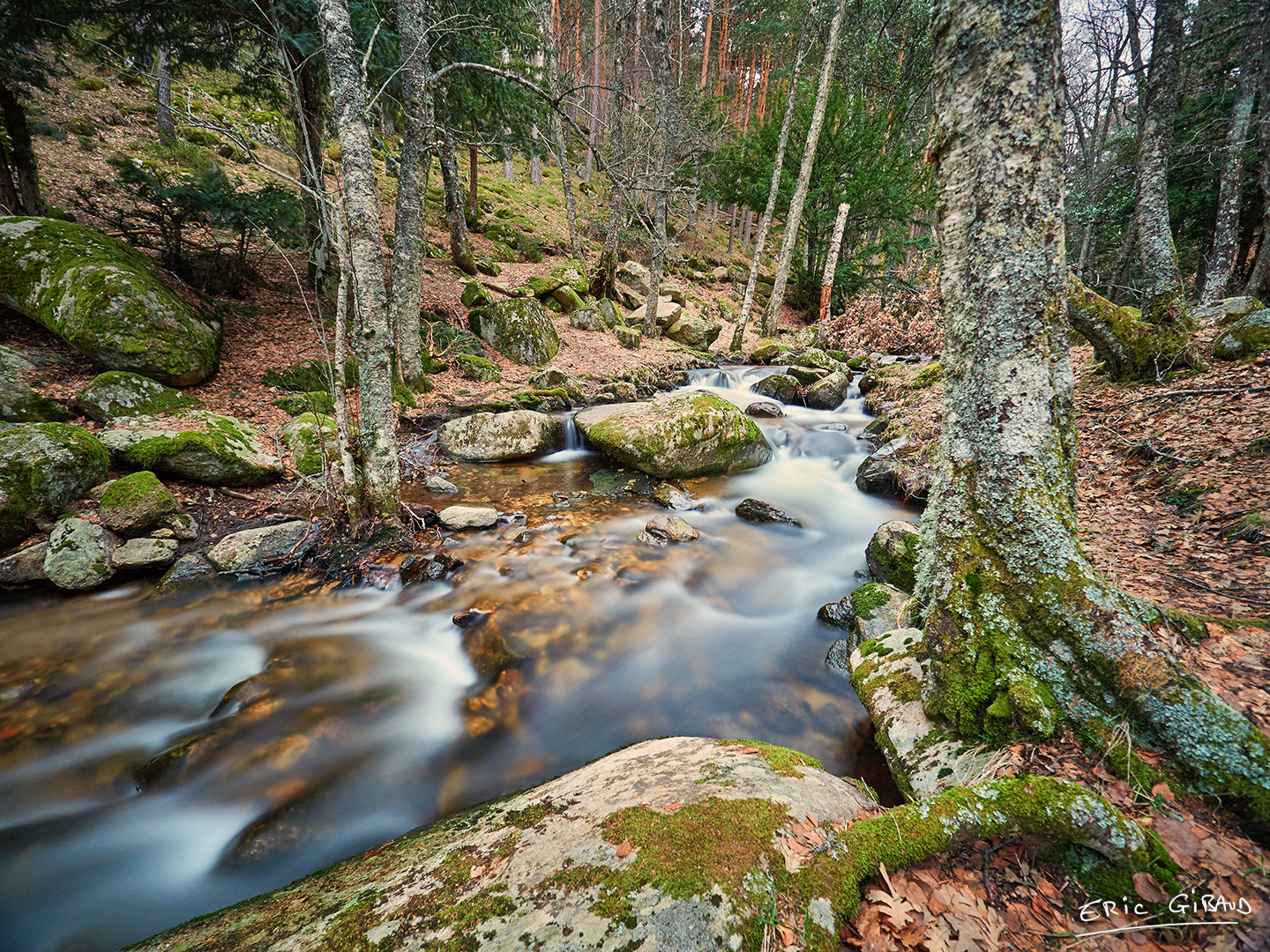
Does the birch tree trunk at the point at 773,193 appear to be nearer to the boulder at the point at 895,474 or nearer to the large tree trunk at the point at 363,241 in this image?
the boulder at the point at 895,474

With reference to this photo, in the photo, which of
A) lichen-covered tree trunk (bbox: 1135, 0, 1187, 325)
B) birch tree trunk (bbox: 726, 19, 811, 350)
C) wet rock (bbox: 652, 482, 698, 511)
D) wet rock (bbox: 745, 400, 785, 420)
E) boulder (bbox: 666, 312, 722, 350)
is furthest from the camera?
boulder (bbox: 666, 312, 722, 350)

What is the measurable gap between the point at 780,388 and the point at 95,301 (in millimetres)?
12337

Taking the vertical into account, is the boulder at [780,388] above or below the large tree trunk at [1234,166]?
below

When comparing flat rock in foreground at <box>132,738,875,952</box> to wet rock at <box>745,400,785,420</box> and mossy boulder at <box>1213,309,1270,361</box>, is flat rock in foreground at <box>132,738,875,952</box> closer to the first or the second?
mossy boulder at <box>1213,309,1270,361</box>

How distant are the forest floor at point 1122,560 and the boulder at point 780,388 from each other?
2160 mm

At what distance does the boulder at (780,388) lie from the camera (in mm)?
11764

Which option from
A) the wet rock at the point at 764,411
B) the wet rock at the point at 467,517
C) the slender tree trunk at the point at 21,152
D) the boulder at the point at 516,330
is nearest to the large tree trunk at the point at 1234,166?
the wet rock at the point at 764,411

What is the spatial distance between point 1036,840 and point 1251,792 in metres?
0.79

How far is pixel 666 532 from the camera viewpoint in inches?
253

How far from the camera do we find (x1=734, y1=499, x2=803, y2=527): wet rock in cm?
713

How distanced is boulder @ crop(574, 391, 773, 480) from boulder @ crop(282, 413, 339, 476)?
4.01m

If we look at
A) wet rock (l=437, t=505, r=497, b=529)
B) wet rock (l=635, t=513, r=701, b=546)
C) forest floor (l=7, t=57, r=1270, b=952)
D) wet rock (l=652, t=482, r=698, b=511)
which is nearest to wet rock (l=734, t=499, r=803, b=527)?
wet rock (l=652, t=482, r=698, b=511)

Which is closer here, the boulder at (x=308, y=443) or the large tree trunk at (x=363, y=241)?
the large tree trunk at (x=363, y=241)

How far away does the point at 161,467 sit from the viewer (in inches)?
217
